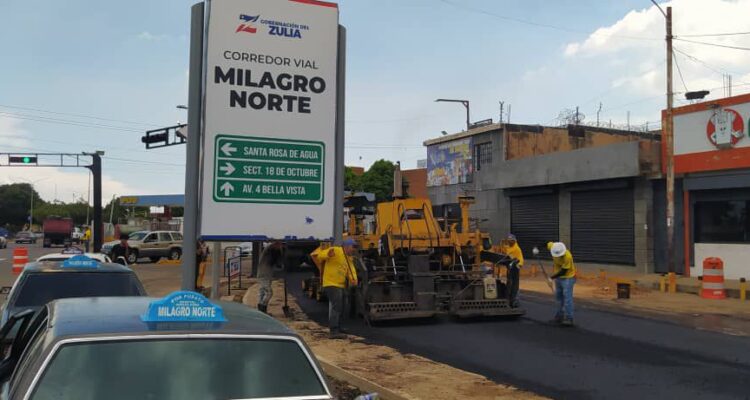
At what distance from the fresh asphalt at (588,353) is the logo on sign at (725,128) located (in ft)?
30.3

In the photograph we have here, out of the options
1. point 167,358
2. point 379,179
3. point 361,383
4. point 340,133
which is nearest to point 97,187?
point 361,383

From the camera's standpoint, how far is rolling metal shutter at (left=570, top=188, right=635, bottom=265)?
22750 mm

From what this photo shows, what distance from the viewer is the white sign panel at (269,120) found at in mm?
5543

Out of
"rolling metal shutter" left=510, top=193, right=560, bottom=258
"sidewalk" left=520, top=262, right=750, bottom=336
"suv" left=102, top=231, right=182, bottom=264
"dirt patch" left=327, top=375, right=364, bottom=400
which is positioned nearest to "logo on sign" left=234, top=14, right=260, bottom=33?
"dirt patch" left=327, top=375, right=364, bottom=400

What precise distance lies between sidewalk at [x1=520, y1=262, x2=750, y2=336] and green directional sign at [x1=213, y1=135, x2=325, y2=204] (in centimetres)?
899

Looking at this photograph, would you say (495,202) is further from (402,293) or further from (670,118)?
(402,293)

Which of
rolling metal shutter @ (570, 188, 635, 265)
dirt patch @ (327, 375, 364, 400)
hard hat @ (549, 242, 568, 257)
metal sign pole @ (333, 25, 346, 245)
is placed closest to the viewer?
metal sign pole @ (333, 25, 346, 245)

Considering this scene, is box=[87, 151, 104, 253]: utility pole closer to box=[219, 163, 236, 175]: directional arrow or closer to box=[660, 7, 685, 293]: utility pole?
box=[219, 163, 236, 175]: directional arrow

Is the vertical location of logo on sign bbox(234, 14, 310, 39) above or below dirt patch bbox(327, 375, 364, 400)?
above

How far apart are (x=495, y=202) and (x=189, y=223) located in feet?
84.8

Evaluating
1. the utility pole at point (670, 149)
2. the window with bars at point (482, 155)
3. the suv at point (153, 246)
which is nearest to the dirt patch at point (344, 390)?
the utility pole at point (670, 149)

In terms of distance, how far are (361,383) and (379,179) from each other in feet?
170

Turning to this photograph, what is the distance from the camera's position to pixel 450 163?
1351 inches

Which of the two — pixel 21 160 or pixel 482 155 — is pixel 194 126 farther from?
pixel 21 160
